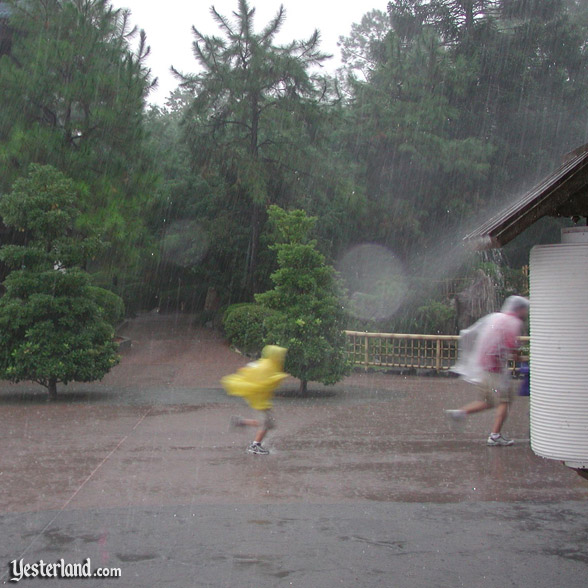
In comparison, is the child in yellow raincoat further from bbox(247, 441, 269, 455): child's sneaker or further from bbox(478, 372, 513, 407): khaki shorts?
bbox(478, 372, 513, 407): khaki shorts

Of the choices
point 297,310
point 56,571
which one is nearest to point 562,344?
point 56,571

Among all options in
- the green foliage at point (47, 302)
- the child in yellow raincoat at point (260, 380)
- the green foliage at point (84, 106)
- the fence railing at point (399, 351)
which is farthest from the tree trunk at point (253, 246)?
the child in yellow raincoat at point (260, 380)

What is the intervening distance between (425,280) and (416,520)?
17.3 metres

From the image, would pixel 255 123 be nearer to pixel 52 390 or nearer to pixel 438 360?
pixel 438 360

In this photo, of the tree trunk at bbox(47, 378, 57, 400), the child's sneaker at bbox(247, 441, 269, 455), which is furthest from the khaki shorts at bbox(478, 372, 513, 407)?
the tree trunk at bbox(47, 378, 57, 400)

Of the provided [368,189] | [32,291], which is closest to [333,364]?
[32,291]

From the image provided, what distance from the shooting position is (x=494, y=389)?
7848 millimetres

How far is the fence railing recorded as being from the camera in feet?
53.7

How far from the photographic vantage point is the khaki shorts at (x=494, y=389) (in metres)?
7.64

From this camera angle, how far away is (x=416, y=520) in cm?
577

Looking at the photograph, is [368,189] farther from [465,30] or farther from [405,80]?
[465,30]

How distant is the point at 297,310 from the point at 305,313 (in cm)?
16

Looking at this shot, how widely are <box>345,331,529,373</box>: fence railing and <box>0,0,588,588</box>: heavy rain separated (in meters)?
0.09

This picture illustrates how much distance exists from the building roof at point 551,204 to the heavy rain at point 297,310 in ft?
0.05
